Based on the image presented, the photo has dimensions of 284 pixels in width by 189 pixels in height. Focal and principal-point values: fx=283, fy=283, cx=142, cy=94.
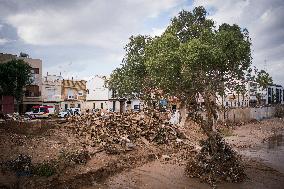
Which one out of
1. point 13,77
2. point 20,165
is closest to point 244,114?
point 13,77

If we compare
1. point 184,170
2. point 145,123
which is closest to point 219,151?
point 184,170

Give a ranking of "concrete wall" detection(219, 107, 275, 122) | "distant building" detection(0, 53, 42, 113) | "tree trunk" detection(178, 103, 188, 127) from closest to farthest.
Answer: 1. "tree trunk" detection(178, 103, 188, 127)
2. "concrete wall" detection(219, 107, 275, 122)
3. "distant building" detection(0, 53, 42, 113)

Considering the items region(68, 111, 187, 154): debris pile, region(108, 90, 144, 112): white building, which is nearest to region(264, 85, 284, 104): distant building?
region(108, 90, 144, 112): white building

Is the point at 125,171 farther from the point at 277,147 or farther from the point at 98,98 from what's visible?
the point at 98,98

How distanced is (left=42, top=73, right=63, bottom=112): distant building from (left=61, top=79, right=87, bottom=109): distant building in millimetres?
1211

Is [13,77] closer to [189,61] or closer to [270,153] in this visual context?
[189,61]

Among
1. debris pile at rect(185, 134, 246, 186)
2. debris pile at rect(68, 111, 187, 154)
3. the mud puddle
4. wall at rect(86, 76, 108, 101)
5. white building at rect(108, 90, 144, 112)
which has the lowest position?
the mud puddle

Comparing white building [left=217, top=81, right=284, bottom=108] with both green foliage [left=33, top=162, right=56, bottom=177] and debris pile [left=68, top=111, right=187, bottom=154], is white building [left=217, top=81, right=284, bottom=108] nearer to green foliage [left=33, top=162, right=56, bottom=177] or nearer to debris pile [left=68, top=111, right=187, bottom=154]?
debris pile [left=68, top=111, right=187, bottom=154]

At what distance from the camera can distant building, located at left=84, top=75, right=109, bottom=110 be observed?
5636 centimetres

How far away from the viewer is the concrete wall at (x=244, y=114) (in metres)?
37.1

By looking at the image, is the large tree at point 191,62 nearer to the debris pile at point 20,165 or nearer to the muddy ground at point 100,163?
the muddy ground at point 100,163

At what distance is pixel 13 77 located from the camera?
37219 mm

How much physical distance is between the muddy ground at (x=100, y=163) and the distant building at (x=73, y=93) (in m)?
35.8

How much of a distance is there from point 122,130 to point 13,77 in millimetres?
24023
